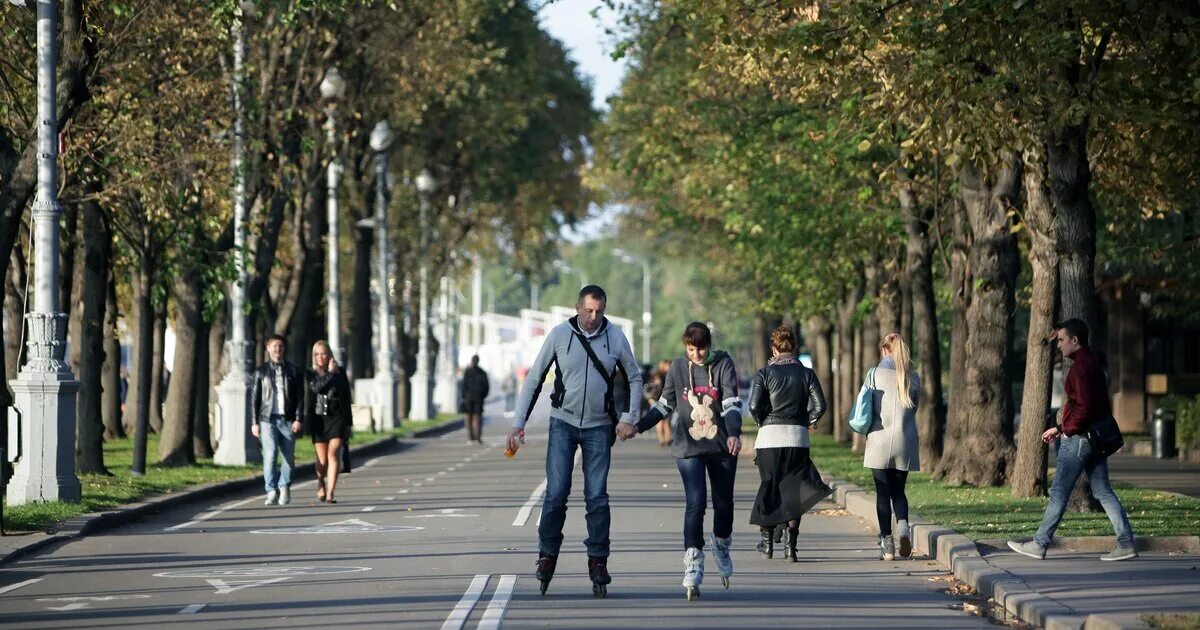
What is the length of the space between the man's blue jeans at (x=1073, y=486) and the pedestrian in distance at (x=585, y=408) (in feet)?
11.9

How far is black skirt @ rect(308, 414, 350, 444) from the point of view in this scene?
22.0 meters

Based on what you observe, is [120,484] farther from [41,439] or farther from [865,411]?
[865,411]

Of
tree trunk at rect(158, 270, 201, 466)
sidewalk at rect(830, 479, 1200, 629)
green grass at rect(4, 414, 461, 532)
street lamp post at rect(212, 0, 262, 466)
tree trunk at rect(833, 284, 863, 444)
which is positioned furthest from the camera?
tree trunk at rect(833, 284, 863, 444)

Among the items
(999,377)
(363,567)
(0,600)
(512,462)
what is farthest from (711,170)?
(0,600)

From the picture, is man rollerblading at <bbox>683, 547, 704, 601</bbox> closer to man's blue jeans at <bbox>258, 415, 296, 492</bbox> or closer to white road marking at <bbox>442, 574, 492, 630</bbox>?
white road marking at <bbox>442, 574, 492, 630</bbox>

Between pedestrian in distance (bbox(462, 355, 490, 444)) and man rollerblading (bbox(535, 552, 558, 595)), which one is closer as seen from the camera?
man rollerblading (bbox(535, 552, 558, 595))

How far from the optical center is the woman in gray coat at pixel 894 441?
15.3 m

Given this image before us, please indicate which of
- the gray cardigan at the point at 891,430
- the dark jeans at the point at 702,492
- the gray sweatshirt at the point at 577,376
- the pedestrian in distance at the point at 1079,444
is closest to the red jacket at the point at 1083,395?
the pedestrian in distance at the point at 1079,444

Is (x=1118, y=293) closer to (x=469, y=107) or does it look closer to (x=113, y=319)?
(x=469, y=107)

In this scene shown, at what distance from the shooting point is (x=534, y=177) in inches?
2092

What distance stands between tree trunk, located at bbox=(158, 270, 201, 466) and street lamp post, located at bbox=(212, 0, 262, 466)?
2.22 ft

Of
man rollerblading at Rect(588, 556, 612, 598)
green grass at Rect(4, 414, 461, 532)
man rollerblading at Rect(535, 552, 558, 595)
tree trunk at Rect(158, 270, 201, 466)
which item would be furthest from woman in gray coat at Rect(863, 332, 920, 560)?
tree trunk at Rect(158, 270, 201, 466)

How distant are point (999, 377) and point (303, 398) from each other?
792cm

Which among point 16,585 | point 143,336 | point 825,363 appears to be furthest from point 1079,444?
point 825,363
